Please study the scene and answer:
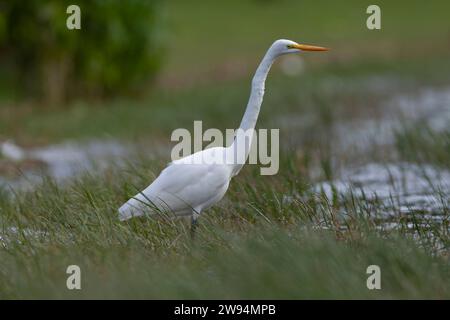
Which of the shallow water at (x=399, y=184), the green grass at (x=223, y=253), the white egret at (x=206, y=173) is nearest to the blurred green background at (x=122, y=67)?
the shallow water at (x=399, y=184)

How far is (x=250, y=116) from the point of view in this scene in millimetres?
6543

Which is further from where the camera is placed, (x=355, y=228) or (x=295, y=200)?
(x=295, y=200)

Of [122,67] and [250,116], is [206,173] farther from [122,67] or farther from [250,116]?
[122,67]

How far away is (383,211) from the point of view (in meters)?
7.11

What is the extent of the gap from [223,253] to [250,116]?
1.53 meters

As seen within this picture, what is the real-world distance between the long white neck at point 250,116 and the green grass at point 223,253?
1.32 ft

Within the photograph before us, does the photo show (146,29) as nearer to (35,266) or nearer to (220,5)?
(35,266)

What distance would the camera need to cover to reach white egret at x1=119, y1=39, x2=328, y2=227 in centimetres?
645

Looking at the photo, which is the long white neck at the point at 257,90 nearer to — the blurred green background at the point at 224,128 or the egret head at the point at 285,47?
the egret head at the point at 285,47

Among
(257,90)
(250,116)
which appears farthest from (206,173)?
(257,90)

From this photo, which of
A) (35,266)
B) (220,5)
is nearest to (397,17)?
(220,5)

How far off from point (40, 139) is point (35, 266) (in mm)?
9489
